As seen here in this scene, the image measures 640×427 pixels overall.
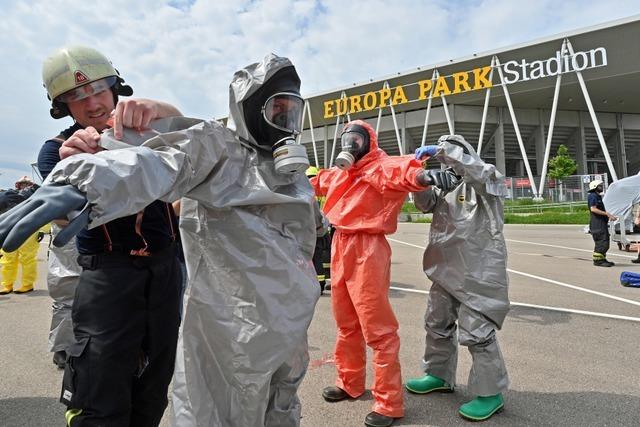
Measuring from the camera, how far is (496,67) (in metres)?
25.7

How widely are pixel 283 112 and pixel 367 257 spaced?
1.55 m

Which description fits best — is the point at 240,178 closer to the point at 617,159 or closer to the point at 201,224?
the point at 201,224

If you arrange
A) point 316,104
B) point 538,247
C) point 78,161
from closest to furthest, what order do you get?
point 78,161 < point 538,247 < point 316,104

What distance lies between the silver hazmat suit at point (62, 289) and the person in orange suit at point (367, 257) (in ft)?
7.15

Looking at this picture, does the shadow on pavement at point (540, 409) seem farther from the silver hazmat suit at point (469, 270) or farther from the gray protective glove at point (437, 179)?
the gray protective glove at point (437, 179)

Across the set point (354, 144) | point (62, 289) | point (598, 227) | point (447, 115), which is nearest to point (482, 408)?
point (354, 144)

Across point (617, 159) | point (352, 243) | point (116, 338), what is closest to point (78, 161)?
point (116, 338)

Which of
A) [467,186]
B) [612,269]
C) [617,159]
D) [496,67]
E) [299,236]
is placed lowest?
[612,269]

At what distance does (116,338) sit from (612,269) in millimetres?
9648

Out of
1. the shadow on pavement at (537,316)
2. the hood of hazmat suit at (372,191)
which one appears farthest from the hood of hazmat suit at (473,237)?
the shadow on pavement at (537,316)

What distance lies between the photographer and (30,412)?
10.0 ft

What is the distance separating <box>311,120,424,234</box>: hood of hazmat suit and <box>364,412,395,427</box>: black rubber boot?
118 cm

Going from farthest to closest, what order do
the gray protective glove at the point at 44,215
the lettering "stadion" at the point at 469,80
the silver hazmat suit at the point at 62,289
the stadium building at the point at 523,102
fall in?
the stadium building at the point at 523,102 < the lettering "stadion" at the point at 469,80 < the silver hazmat suit at the point at 62,289 < the gray protective glove at the point at 44,215

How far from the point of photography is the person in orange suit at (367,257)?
287 cm
